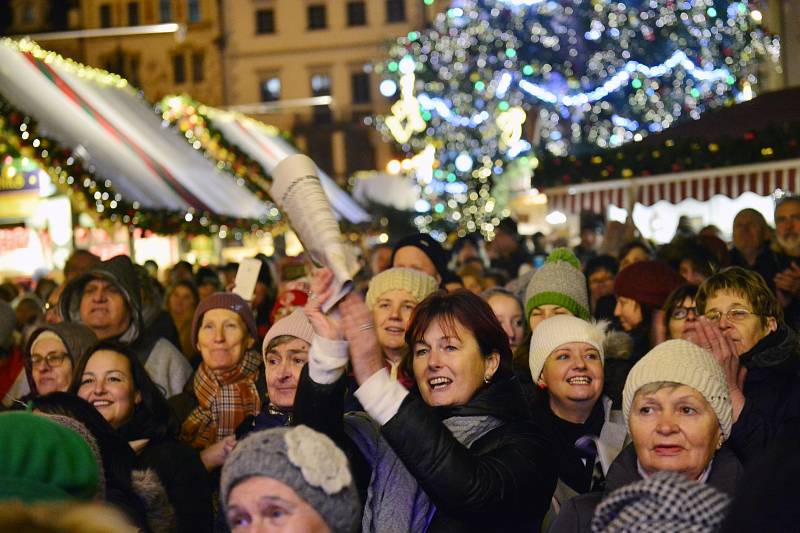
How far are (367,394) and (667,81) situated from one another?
26444 millimetres

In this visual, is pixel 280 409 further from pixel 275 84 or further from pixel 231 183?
pixel 275 84

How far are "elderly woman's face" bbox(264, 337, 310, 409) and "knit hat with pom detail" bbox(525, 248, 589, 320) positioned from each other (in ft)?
7.14

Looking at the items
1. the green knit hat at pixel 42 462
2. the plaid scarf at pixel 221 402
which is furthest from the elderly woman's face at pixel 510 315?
the green knit hat at pixel 42 462

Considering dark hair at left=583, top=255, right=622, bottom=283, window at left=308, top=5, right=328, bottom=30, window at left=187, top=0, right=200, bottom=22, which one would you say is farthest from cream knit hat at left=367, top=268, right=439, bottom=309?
window at left=308, top=5, right=328, bottom=30

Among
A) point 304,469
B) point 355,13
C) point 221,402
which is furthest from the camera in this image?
point 355,13

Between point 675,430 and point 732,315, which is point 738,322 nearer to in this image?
point 732,315

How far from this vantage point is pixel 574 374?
19.3 feet

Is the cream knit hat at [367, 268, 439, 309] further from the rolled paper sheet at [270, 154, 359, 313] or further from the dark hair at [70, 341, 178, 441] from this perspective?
the rolled paper sheet at [270, 154, 359, 313]

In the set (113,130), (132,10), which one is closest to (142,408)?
(113,130)

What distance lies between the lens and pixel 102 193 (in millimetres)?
17812

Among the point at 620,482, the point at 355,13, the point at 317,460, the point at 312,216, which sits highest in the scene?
the point at 355,13

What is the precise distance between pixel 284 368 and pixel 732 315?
6.89 feet

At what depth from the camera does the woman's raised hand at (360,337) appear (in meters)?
4.16

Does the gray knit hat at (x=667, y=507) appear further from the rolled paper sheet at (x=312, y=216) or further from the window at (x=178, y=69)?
the window at (x=178, y=69)
